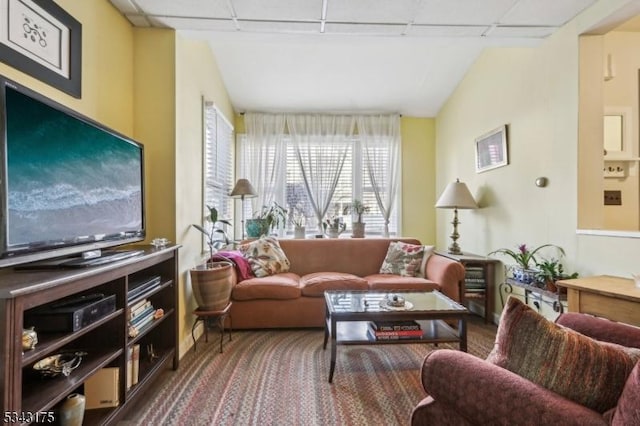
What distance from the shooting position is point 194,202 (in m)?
2.69

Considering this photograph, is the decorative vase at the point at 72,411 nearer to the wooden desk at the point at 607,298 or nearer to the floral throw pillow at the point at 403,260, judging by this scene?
the wooden desk at the point at 607,298

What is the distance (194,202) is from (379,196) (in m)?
2.60

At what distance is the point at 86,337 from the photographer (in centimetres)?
150

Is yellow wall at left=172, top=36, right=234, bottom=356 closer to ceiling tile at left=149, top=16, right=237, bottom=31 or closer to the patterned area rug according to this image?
ceiling tile at left=149, top=16, right=237, bottom=31

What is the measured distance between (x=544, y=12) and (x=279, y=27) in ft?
6.18

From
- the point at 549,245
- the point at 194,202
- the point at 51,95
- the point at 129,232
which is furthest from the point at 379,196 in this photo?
the point at 51,95

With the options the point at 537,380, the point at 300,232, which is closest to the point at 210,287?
the point at 300,232

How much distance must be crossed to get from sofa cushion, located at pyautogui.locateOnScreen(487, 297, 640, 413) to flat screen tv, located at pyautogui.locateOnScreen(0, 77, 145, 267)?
170 cm

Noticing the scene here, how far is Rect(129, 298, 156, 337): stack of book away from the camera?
5.43 feet

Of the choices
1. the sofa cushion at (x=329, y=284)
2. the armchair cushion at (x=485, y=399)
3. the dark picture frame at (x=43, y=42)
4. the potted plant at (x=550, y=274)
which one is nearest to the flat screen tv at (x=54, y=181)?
the dark picture frame at (x=43, y=42)

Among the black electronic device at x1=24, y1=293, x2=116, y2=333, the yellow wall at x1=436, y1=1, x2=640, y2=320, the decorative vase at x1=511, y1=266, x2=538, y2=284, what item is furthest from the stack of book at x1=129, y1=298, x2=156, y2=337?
the yellow wall at x1=436, y1=1, x2=640, y2=320

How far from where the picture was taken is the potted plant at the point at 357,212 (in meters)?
4.17

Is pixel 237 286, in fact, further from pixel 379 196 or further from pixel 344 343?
pixel 379 196

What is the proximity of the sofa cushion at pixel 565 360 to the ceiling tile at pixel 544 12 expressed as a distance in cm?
218
